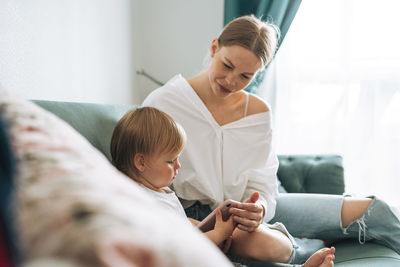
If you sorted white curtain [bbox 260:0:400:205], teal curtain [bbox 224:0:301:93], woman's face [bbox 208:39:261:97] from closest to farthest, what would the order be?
1. woman's face [bbox 208:39:261:97]
2. teal curtain [bbox 224:0:301:93]
3. white curtain [bbox 260:0:400:205]

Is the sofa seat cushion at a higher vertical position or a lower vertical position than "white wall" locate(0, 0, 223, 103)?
lower

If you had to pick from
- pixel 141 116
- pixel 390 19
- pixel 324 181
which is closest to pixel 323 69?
pixel 390 19

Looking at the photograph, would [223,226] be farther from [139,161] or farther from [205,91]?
[205,91]

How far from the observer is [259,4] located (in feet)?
A: 9.46

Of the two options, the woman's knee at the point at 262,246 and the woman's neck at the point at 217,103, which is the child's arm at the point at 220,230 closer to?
the woman's knee at the point at 262,246

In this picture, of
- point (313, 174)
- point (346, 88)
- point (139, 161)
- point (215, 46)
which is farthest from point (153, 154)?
point (346, 88)

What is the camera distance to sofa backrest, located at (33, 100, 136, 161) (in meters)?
1.20

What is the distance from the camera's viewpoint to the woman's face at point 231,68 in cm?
158

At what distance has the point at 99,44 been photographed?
2.25 m

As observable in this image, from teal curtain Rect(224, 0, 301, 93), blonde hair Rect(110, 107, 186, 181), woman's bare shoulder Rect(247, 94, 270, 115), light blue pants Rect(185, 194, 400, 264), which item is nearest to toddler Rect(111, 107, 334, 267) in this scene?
blonde hair Rect(110, 107, 186, 181)

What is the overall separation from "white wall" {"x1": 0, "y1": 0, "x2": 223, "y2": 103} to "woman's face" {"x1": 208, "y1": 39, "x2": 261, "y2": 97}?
2.20 ft

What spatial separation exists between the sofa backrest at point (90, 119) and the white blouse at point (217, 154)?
0.38 m

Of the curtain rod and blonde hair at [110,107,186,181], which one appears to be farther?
the curtain rod

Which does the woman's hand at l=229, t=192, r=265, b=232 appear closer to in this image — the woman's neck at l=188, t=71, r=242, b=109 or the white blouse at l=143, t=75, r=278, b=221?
the white blouse at l=143, t=75, r=278, b=221
